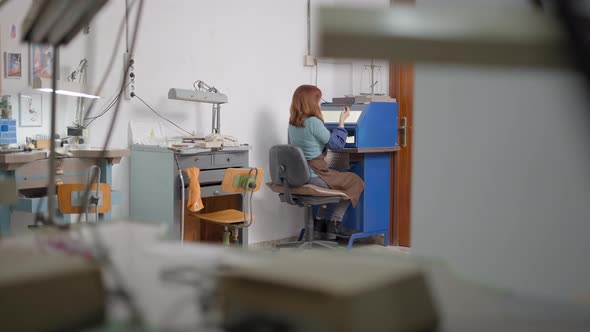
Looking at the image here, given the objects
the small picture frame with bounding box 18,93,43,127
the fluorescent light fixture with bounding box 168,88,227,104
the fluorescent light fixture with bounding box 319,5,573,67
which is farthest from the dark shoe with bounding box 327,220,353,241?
the fluorescent light fixture with bounding box 319,5,573,67

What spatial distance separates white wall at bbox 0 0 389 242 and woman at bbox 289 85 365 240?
590 mm

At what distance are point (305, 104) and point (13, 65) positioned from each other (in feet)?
6.98

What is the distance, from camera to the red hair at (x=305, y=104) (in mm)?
5316

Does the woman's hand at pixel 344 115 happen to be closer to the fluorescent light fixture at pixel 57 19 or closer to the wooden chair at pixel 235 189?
the wooden chair at pixel 235 189

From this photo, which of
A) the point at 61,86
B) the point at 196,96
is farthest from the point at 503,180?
the point at 196,96

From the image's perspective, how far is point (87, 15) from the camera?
1082 millimetres

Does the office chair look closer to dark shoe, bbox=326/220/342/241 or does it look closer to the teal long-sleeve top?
the teal long-sleeve top

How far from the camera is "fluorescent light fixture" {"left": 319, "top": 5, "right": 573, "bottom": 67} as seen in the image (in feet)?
1.56

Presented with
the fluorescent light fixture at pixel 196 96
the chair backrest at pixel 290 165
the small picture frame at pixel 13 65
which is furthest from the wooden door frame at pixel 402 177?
the small picture frame at pixel 13 65

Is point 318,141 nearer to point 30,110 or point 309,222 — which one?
point 309,222

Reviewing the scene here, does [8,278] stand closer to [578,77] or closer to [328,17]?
[328,17]

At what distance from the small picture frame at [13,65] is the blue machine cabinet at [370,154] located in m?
2.52

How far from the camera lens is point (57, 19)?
110cm

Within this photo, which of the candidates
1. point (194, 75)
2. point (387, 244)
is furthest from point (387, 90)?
point (194, 75)
